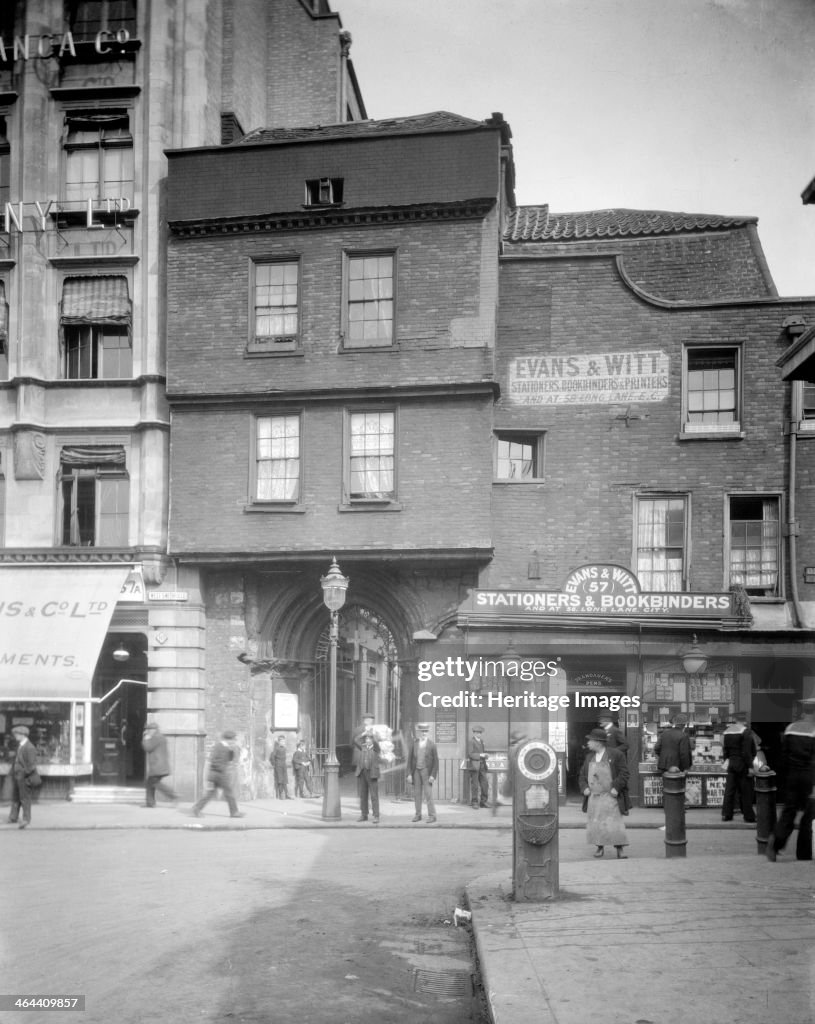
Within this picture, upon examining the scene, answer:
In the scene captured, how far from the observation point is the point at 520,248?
2511cm

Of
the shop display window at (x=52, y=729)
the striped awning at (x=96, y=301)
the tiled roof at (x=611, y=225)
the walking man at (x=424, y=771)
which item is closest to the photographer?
the walking man at (x=424, y=771)

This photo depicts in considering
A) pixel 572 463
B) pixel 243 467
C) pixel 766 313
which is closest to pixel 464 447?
pixel 572 463

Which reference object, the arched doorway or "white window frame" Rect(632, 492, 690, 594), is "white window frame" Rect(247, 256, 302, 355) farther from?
"white window frame" Rect(632, 492, 690, 594)

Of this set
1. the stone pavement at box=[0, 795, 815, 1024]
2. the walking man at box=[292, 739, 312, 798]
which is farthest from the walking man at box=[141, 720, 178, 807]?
the stone pavement at box=[0, 795, 815, 1024]

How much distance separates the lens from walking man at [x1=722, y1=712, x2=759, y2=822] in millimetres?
19516

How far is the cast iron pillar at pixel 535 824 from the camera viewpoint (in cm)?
1102

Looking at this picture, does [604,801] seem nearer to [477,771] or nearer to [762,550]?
[477,771]

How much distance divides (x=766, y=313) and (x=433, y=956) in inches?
686

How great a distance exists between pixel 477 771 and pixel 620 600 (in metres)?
4.30

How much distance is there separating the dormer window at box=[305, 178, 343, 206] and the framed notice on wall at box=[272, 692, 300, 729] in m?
10.3

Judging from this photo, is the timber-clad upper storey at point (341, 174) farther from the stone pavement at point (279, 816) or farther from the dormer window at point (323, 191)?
the stone pavement at point (279, 816)

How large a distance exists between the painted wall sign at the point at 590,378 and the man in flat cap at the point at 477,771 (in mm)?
6903

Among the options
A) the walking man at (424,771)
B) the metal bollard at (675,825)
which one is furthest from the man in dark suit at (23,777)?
the metal bollard at (675,825)

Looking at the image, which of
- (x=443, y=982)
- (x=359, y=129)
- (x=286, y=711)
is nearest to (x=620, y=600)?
(x=286, y=711)
